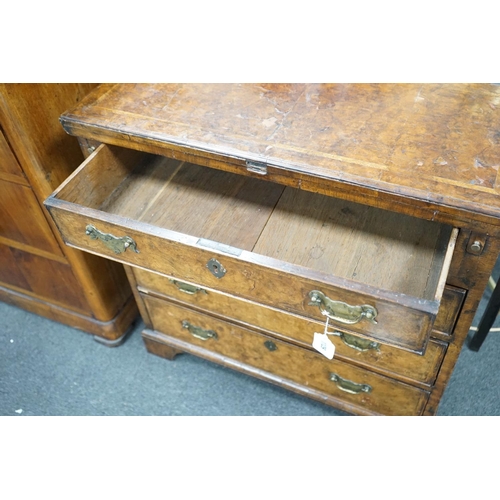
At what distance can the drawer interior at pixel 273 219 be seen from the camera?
985 millimetres

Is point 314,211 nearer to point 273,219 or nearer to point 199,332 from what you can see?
point 273,219

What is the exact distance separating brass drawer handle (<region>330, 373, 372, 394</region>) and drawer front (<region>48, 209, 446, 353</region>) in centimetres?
40

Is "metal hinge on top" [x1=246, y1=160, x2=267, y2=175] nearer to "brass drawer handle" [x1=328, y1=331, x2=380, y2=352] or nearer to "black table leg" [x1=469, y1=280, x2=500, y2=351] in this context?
"brass drawer handle" [x1=328, y1=331, x2=380, y2=352]

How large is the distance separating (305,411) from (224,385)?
240mm

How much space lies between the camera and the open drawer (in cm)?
83

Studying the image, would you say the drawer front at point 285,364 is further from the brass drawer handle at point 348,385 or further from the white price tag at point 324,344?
the white price tag at point 324,344

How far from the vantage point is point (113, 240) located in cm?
95

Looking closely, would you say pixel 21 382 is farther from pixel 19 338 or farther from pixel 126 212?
pixel 126 212

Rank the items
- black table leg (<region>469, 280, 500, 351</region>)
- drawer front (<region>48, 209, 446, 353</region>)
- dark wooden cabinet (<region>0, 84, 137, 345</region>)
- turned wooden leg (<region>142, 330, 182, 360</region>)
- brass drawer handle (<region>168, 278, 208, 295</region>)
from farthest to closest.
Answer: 1. turned wooden leg (<region>142, 330, 182, 360</region>)
2. black table leg (<region>469, 280, 500, 351</region>)
3. brass drawer handle (<region>168, 278, 208, 295</region>)
4. dark wooden cabinet (<region>0, 84, 137, 345</region>)
5. drawer front (<region>48, 209, 446, 353</region>)

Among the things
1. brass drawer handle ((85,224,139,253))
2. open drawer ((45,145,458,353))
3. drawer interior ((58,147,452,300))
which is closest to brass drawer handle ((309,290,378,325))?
open drawer ((45,145,458,353))

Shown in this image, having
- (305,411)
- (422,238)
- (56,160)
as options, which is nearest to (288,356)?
(305,411)

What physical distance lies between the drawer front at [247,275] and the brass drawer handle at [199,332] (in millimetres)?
408

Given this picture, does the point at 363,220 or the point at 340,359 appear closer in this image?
the point at 363,220

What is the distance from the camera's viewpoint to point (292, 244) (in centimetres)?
105
